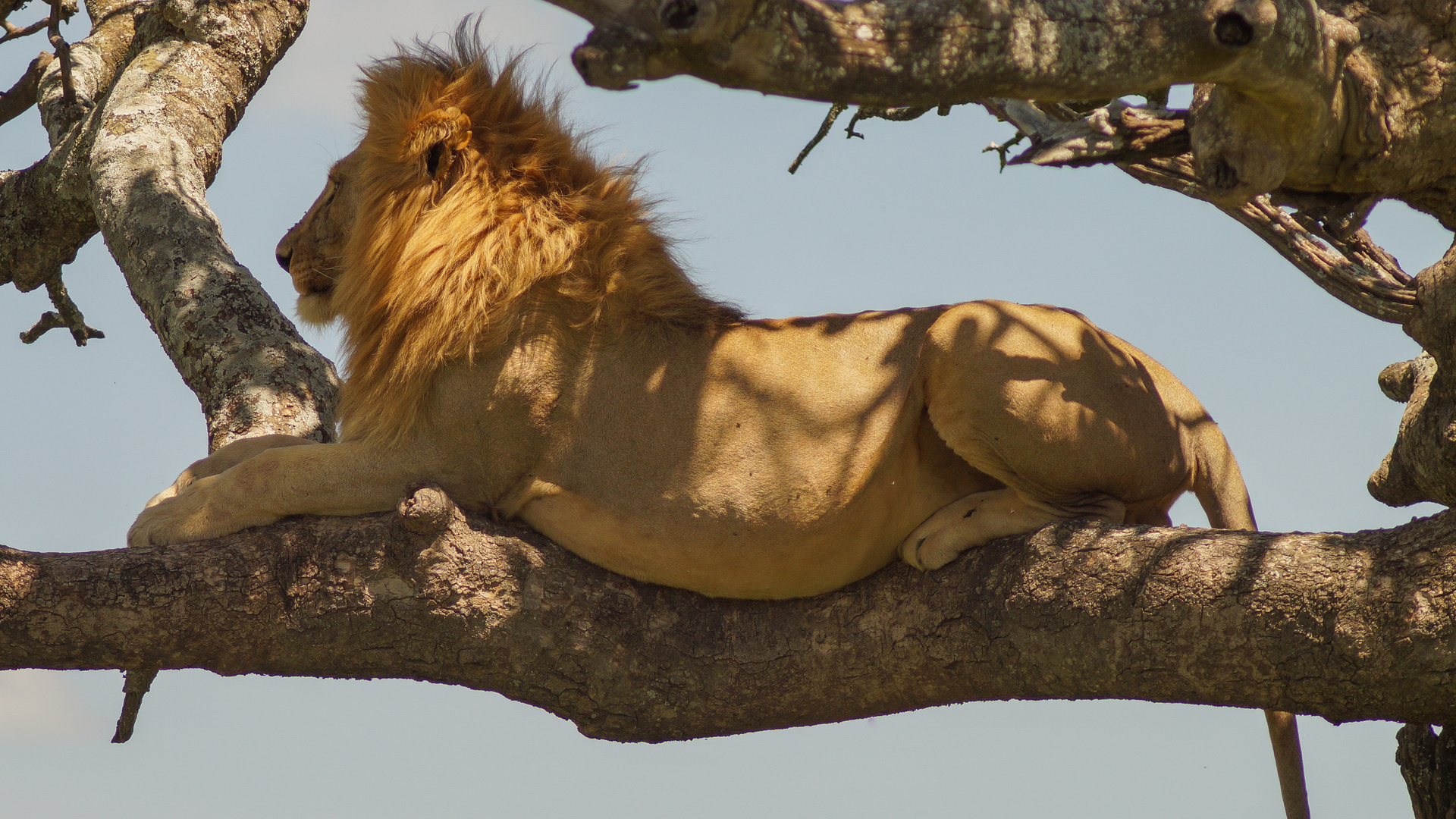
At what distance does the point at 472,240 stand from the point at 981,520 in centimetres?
180

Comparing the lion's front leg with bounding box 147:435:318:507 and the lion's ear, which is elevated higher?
the lion's ear

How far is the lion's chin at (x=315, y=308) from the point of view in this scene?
454cm

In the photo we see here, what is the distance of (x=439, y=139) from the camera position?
398cm

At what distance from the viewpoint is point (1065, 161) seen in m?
2.95

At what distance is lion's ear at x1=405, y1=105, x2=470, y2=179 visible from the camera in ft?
13.0

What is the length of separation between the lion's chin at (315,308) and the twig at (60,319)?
3.36m

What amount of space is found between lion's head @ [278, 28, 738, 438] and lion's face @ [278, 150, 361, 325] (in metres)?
0.13

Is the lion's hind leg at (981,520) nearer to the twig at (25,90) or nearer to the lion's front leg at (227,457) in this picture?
the lion's front leg at (227,457)

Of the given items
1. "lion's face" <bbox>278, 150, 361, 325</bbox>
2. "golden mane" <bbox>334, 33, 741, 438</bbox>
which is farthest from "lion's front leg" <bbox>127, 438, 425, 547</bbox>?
"lion's face" <bbox>278, 150, 361, 325</bbox>

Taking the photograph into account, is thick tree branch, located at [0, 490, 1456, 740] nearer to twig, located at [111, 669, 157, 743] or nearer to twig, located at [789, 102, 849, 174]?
twig, located at [111, 669, 157, 743]

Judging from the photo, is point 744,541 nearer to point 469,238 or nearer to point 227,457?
point 469,238

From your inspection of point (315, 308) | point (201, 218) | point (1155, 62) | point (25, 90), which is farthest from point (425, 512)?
point (25, 90)

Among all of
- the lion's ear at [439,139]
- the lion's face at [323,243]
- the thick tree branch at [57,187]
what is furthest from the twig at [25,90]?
the lion's ear at [439,139]

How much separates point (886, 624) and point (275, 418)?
8.61ft
